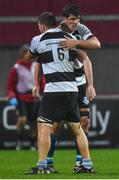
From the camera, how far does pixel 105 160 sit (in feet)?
45.6

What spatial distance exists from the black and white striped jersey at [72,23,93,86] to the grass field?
1.23 metres

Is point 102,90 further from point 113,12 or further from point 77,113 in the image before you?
point 77,113

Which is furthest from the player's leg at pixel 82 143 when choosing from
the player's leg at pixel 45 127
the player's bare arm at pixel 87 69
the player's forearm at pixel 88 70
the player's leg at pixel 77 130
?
the player's forearm at pixel 88 70

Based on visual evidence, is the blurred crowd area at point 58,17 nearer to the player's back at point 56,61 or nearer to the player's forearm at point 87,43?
the player's forearm at point 87,43

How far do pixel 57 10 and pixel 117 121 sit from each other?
3.98 meters

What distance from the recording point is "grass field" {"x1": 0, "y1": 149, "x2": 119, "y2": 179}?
10.5m

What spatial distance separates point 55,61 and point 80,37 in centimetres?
79

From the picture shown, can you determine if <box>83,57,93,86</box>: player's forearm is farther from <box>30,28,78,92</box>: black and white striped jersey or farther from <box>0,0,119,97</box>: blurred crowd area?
<box>0,0,119,97</box>: blurred crowd area

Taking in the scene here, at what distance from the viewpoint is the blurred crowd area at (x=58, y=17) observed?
20.8m

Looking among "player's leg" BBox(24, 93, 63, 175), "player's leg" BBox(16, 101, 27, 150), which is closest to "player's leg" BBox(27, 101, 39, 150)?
"player's leg" BBox(16, 101, 27, 150)

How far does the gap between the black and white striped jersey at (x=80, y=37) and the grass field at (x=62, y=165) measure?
1230 mm

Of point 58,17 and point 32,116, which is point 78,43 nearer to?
point 32,116

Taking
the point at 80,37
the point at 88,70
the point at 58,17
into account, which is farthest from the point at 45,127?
→ the point at 58,17

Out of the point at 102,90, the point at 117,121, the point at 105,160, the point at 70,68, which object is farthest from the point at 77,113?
the point at 102,90
